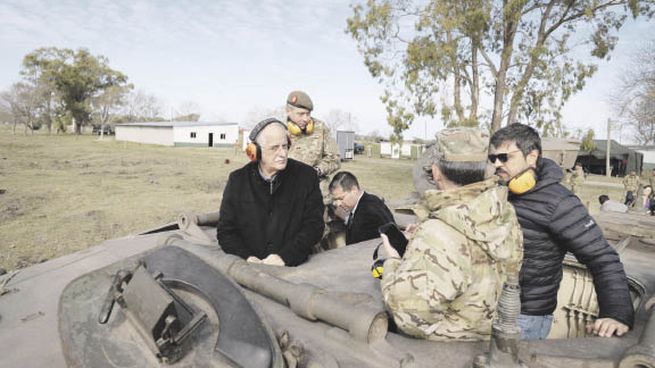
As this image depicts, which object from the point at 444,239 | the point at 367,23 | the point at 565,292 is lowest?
the point at 565,292

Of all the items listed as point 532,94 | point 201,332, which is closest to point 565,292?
point 201,332

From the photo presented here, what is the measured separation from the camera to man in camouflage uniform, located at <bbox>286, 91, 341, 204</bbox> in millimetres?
4836

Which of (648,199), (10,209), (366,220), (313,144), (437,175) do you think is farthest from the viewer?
(648,199)

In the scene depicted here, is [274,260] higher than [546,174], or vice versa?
[546,174]

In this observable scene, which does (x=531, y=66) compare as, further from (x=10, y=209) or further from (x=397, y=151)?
(x=397, y=151)

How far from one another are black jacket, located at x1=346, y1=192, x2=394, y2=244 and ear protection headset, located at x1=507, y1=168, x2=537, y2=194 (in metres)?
1.86

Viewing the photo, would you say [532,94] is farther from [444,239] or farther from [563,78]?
[444,239]

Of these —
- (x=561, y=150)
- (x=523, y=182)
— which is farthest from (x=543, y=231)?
(x=561, y=150)

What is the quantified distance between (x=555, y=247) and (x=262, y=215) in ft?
6.36

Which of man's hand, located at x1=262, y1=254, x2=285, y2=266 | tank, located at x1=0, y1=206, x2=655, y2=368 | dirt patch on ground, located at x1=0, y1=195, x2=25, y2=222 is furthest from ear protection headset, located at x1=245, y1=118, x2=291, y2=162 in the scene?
dirt patch on ground, located at x1=0, y1=195, x2=25, y2=222

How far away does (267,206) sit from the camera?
3359 millimetres

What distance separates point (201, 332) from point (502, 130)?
207 centimetres

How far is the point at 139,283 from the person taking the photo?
1.61m

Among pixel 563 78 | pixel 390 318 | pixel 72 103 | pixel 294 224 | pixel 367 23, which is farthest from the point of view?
pixel 72 103
